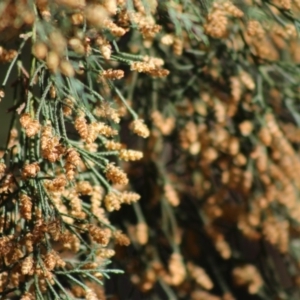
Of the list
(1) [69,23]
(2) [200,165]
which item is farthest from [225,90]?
(1) [69,23]

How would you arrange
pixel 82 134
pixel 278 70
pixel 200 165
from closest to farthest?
pixel 82 134 < pixel 278 70 < pixel 200 165

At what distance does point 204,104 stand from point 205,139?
0.08 metres

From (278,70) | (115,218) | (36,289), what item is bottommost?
(115,218)

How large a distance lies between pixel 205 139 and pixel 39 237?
610 millimetres

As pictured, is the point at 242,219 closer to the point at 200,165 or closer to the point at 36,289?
the point at 200,165

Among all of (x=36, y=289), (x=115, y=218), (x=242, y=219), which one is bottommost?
(x=115, y=218)

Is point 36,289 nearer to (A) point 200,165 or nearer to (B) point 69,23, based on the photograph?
(B) point 69,23

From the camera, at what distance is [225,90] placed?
139 centimetres

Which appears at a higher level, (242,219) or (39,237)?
(39,237)

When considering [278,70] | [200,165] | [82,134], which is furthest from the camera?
[200,165]

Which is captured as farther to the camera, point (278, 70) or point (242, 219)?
point (242, 219)

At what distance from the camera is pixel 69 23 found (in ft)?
2.84

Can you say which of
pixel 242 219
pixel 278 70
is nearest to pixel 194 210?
pixel 242 219

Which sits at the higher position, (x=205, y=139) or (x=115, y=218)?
(x=205, y=139)
